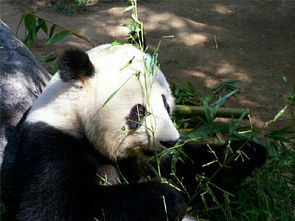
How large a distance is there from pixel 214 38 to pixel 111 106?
4389 mm

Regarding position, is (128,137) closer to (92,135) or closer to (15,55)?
(92,135)

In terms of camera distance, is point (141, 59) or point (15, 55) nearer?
point (141, 59)

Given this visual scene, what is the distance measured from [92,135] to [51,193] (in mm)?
515

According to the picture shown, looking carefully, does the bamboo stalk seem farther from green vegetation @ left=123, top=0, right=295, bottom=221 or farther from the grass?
the grass

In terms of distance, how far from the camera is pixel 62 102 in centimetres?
337

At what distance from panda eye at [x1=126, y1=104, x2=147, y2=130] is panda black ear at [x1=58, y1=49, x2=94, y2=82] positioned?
1.29 feet

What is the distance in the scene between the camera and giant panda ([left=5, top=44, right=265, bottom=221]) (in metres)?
3.09

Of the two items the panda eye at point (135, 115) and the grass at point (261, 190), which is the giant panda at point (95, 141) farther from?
the grass at point (261, 190)

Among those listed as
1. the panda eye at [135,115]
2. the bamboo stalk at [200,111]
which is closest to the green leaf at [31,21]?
the bamboo stalk at [200,111]

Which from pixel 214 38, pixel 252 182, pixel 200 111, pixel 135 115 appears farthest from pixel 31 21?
pixel 214 38

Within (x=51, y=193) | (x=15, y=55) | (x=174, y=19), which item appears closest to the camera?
(x=51, y=193)

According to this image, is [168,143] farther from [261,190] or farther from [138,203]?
[261,190]

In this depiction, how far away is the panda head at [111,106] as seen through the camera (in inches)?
127

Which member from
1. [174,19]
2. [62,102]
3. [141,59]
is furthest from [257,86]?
[62,102]
